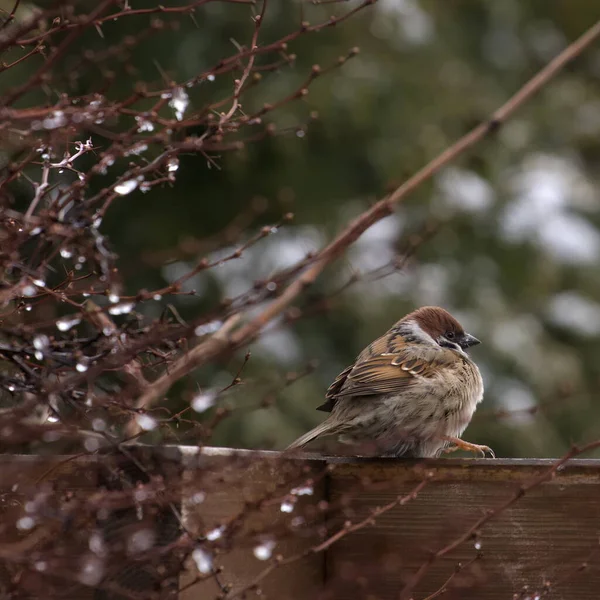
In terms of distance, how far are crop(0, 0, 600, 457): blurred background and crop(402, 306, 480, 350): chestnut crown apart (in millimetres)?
2576

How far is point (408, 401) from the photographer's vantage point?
3.82 metres

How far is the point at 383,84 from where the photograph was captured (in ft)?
26.5

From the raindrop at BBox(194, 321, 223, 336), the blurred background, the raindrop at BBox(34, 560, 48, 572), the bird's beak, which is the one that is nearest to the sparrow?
the bird's beak

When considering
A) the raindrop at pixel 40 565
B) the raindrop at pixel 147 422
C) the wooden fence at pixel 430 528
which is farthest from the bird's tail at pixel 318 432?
the raindrop at pixel 40 565

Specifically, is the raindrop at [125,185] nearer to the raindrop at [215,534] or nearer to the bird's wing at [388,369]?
the raindrop at [215,534]

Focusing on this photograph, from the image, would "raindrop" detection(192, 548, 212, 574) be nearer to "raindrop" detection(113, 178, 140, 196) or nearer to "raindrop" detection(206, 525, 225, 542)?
"raindrop" detection(206, 525, 225, 542)

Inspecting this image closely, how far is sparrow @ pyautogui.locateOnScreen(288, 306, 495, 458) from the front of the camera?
3.73 metres

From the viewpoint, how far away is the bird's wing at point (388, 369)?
12.6 feet

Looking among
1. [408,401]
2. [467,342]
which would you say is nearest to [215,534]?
[408,401]

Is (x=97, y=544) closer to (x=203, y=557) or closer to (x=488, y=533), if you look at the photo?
(x=203, y=557)

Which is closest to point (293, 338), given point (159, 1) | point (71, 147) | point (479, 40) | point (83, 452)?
point (159, 1)

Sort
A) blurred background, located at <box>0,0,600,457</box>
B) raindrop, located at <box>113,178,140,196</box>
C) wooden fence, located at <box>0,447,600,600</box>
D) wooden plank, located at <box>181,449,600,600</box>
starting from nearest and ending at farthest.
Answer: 1. raindrop, located at <box>113,178,140,196</box>
2. wooden fence, located at <box>0,447,600,600</box>
3. wooden plank, located at <box>181,449,600,600</box>
4. blurred background, located at <box>0,0,600,457</box>

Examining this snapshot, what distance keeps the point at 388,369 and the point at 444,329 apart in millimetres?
517

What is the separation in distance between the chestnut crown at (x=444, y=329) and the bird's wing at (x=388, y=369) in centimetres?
16
